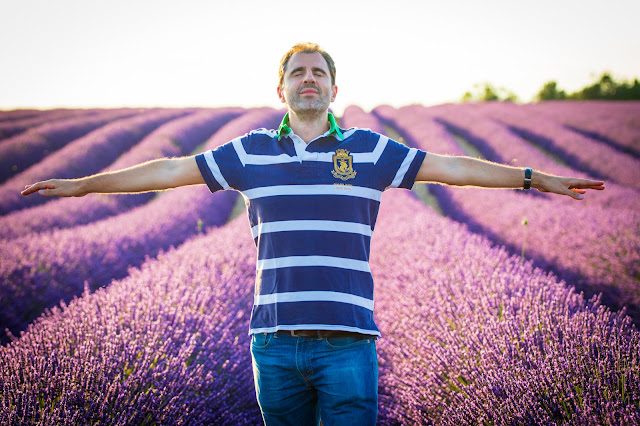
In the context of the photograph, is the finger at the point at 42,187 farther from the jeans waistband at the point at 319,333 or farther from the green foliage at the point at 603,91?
the green foliage at the point at 603,91

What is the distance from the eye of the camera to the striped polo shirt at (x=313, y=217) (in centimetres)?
140

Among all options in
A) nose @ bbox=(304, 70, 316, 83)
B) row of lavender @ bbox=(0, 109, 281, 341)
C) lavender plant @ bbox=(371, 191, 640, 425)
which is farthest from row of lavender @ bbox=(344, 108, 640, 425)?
row of lavender @ bbox=(0, 109, 281, 341)

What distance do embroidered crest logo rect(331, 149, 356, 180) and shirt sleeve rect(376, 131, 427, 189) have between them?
0.43ft

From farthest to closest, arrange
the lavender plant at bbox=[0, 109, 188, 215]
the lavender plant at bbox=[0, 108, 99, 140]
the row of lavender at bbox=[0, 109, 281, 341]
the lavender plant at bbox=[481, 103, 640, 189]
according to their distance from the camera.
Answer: the lavender plant at bbox=[0, 108, 99, 140], the lavender plant at bbox=[481, 103, 640, 189], the lavender plant at bbox=[0, 109, 188, 215], the row of lavender at bbox=[0, 109, 281, 341]

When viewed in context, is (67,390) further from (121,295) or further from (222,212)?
(222,212)

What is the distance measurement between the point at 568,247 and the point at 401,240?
212 centimetres

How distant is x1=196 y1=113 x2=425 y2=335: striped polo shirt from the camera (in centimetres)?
140

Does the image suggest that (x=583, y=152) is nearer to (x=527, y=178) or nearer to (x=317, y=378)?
(x=527, y=178)

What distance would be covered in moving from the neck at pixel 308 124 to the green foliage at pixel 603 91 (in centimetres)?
3915

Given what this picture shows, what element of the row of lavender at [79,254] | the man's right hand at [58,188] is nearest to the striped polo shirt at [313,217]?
the man's right hand at [58,188]

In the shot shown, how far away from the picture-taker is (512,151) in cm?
1023

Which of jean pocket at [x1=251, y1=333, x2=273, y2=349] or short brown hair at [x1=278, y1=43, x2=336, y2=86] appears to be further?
short brown hair at [x1=278, y1=43, x2=336, y2=86]

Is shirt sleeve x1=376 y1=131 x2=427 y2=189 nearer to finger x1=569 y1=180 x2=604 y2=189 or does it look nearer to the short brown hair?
the short brown hair

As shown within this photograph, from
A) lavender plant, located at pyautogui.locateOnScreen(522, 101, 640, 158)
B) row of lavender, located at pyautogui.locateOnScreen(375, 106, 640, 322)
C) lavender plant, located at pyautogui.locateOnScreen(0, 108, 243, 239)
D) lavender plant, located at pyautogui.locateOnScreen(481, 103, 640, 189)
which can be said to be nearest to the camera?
row of lavender, located at pyautogui.locateOnScreen(375, 106, 640, 322)
